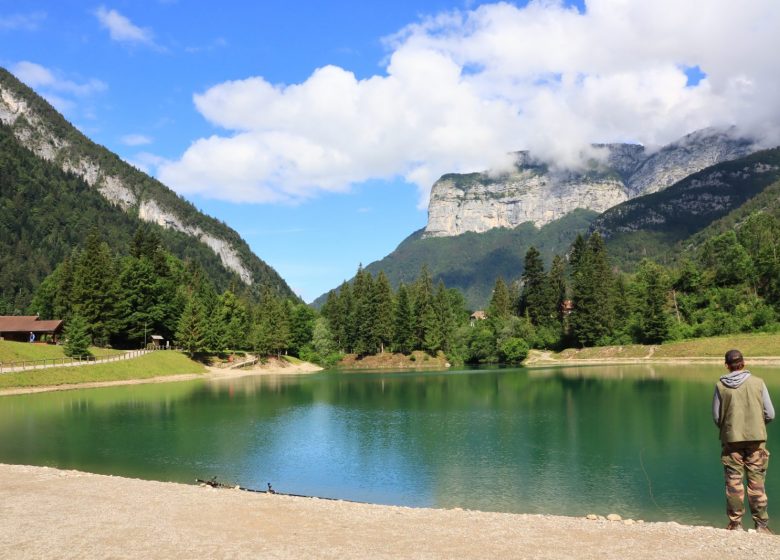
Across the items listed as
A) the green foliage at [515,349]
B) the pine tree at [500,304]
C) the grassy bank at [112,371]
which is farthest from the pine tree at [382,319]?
the grassy bank at [112,371]

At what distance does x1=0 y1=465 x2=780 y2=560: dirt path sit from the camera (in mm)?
11258

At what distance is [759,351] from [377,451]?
74566 mm

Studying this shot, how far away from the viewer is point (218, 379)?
85.1 meters

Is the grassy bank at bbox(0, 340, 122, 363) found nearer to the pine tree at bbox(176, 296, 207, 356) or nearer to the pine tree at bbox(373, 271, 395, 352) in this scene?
the pine tree at bbox(176, 296, 207, 356)

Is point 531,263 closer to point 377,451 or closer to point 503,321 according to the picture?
point 503,321

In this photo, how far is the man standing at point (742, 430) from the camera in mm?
11414

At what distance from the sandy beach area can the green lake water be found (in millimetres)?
3384

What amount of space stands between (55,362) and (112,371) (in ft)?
20.5

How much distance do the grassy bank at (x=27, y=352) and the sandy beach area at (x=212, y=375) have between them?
6916 mm

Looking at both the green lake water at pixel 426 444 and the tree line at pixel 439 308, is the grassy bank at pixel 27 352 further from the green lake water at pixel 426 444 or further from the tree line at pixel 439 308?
the green lake water at pixel 426 444

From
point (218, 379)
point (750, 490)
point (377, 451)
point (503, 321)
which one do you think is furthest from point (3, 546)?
point (503, 321)

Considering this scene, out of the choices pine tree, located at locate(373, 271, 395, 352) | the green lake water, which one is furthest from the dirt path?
pine tree, located at locate(373, 271, 395, 352)

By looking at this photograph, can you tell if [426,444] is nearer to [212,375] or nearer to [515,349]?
[212,375]

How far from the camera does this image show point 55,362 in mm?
66000
